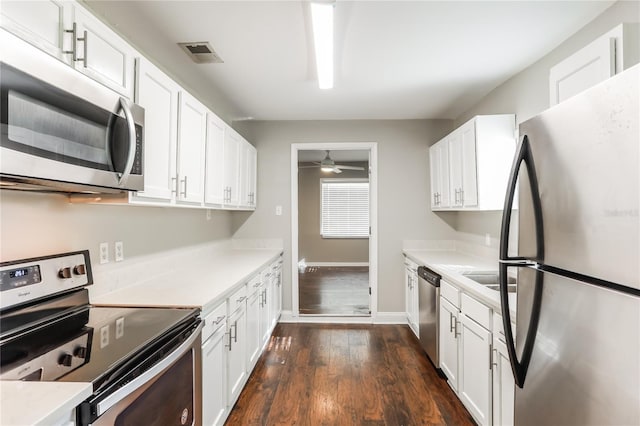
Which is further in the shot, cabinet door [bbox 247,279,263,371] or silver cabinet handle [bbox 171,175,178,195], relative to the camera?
cabinet door [bbox 247,279,263,371]

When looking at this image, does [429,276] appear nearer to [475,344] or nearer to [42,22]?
[475,344]

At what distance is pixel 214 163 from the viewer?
2.55m

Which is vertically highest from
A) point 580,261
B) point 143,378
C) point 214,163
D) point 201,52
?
point 201,52

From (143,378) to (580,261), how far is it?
1.47 m

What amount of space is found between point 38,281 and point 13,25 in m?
0.96

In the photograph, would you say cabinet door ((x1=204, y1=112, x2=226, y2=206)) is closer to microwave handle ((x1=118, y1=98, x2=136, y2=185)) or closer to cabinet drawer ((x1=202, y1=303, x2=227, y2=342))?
cabinet drawer ((x1=202, y1=303, x2=227, y2=342))

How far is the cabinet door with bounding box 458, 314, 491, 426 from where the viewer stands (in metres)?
1.82

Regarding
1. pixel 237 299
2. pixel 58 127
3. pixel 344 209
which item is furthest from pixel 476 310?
pixel 344 209

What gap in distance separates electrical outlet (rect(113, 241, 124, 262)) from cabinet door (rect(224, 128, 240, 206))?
42.4 inches

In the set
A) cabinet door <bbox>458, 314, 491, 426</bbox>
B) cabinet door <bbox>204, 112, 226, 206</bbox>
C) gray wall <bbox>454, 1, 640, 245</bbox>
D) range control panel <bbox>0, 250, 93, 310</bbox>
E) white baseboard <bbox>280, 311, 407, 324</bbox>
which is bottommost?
white baseboard <bbox>280, 311, 407, 324</bbox>

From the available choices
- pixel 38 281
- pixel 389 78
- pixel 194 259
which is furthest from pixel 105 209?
pixel 389 78

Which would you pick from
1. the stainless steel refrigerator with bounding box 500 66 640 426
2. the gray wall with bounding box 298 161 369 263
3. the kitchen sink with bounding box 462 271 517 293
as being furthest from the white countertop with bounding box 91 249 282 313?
the gray wall with bounding box 298 161 369 263

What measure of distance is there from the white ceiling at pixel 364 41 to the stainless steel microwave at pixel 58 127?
34.1 inches

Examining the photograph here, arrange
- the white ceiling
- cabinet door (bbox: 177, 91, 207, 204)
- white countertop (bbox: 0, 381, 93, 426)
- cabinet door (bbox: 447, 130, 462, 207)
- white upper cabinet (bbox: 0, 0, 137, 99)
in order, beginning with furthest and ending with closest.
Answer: cabinet door (bbox: 447, 130, 462, 207) < cabinet door (bbox: 177, 91, 207, 204) < the white ceiling < white upper cabinet (bbox: 0, 0, 137, 99) < white countertop (bbox: 0, 381, 93, 426)
